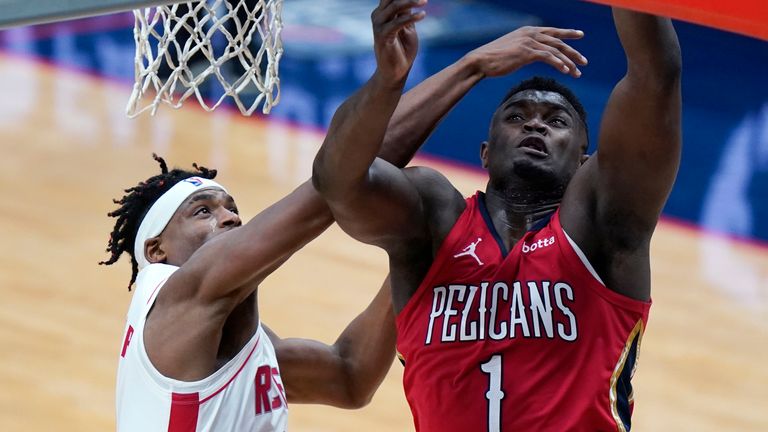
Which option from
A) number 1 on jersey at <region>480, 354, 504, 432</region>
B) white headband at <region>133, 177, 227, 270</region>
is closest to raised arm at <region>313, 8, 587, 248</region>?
number 1 on jersey at <region>480, 354, 504, 432</region>

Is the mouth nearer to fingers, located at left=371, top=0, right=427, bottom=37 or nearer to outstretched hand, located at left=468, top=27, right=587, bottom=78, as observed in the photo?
outstretched hand, located at left=468, top=27, right=587, bottom=78

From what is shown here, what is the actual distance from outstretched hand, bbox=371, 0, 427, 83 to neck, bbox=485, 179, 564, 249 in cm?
66

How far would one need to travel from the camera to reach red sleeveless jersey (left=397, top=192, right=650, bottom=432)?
358 cm

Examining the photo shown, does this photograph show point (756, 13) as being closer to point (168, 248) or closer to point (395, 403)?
point (168, 248)

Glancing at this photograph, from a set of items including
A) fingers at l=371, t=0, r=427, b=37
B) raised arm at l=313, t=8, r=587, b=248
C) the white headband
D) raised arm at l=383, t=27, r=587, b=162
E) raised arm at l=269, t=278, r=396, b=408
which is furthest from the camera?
raised arm at l=269, t=278, r=396, b=408

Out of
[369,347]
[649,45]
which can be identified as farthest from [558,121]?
[369,347]

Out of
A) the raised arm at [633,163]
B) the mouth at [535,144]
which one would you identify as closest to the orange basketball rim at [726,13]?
the raised arm at [633,163]

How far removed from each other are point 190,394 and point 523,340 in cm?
111

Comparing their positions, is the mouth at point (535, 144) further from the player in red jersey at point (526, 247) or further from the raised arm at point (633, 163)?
the raised arm at point (633, 163)

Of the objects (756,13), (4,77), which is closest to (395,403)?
(756,13)

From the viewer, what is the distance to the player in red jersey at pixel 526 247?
11.2ft

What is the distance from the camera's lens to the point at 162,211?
14.5 ft

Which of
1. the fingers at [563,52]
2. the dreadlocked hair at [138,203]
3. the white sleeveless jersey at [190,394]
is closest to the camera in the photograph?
the fingers at [563,52]

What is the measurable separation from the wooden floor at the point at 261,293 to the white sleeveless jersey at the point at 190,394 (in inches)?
91.7
